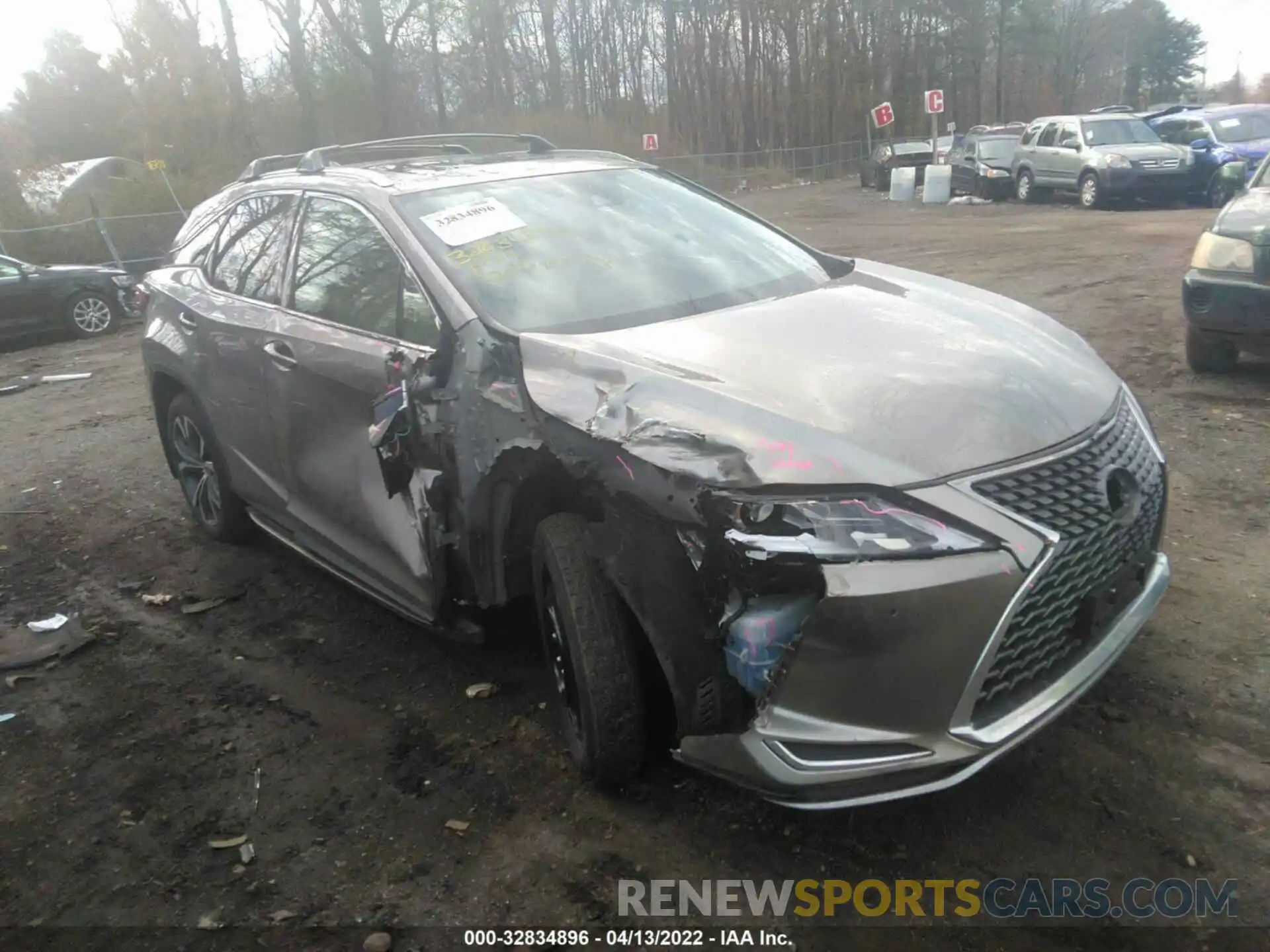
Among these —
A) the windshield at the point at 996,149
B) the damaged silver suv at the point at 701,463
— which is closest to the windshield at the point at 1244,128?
the windshield at the point at 996,149

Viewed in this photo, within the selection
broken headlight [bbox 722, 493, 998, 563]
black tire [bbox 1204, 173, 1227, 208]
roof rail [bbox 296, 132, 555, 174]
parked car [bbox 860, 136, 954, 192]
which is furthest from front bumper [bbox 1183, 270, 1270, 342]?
parked car [bbox 860, 136, 954, 192]

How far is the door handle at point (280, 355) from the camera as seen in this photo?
12.6 feet

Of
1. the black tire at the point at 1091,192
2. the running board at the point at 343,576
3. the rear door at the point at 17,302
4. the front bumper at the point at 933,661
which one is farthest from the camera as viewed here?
the black tire at the point at 1091,192

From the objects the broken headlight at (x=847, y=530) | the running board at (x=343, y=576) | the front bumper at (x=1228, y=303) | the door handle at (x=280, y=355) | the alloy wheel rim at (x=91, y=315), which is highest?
the door handle at (x=280, y=355)

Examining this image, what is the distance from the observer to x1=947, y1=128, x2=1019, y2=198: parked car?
22.5 m

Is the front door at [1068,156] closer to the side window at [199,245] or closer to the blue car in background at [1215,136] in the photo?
the blue car in background at [1215,136]

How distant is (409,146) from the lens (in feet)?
16.1

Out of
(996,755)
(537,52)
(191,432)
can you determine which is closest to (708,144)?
(537,52)

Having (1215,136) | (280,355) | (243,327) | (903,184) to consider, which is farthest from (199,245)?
(903,184)

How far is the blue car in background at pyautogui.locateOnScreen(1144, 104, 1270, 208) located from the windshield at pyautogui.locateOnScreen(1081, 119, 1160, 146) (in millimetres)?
747

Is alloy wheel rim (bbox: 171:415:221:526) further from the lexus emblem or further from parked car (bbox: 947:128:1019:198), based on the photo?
parked car (bbox: 947:128:1019:198)

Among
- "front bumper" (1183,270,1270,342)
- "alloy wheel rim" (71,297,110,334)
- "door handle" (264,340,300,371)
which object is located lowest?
"alloy wheel rim" (71,297,110,334)

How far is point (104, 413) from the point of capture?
28.9ft

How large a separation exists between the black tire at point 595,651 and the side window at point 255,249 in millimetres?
1992
